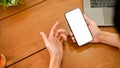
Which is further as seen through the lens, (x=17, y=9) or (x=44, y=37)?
(x=17, y=9)

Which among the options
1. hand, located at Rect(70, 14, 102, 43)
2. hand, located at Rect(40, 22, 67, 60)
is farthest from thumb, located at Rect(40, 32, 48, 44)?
hand, located at Rect(70, 14, 102, 43)

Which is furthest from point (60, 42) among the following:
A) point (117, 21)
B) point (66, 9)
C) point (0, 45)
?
point (117, 21)

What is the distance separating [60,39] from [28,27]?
16 cm

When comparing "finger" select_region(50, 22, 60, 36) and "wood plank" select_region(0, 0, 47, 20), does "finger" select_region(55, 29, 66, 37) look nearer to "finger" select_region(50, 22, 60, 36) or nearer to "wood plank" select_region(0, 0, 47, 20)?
"finger" select_region(50, 22, 60, 36)

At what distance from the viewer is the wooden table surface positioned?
959 mm

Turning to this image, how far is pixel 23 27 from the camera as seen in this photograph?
3.44ft

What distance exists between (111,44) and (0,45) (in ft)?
1.56

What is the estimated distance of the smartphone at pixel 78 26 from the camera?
98 centimetres

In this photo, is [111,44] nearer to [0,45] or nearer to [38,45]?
[38,45]

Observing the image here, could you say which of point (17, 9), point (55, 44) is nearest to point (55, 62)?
point (55, 44)

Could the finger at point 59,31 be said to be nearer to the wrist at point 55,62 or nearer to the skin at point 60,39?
the skin at point 60,39

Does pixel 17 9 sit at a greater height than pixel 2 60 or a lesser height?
greater

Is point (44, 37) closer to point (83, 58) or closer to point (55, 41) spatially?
point (55, 41)

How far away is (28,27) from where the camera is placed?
1.05 m
